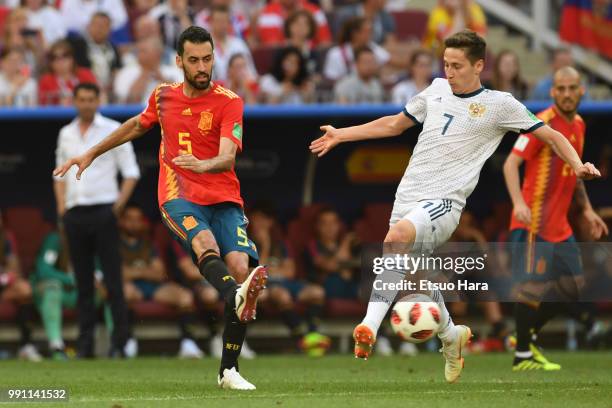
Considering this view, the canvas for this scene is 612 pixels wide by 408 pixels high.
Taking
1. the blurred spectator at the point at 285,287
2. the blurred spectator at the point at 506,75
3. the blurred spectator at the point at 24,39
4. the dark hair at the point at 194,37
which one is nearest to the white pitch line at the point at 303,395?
the dark hair at the point at 194,37

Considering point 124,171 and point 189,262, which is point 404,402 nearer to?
point 124,171

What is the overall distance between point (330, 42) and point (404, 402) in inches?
387

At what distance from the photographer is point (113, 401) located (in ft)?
26.4

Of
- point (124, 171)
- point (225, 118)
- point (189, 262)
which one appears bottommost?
point (189, 262)

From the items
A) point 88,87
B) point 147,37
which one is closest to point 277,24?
point 147,37

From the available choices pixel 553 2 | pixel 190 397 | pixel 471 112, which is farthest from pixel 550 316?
pixel 553 2

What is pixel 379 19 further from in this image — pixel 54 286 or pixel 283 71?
pixel 54 286

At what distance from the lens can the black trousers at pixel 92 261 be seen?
42.2 feet

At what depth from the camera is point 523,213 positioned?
33.4ft

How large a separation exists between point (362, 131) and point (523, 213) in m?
2.04

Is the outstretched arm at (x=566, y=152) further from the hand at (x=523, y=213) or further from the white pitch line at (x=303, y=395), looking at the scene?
the hand at (x=523, y=213)

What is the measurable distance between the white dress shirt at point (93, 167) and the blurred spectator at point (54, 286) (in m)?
0.88

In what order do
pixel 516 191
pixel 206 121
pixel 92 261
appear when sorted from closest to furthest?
1. pixel 206 121
2. pixel 516 191
3. pixel 92 261

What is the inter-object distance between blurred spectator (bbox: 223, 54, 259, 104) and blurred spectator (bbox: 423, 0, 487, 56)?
3.16 metres
